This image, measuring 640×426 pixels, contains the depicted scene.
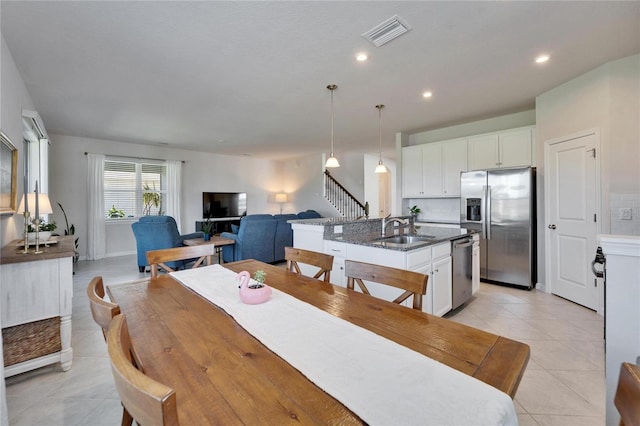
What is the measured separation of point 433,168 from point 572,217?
2.17m

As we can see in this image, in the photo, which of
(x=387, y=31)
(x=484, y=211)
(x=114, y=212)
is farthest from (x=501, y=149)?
(x=114, y=212)

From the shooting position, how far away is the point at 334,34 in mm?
2326

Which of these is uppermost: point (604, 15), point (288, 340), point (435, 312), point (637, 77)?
point (604, 15)

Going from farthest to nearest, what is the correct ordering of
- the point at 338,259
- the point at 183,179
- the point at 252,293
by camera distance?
the point at 183,179
the point at 338,259
the point at 252,293

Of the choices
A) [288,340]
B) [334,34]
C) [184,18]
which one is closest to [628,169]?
[334,34]

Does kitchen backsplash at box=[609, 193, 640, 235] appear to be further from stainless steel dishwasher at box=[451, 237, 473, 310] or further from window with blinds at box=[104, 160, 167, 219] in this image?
window with blinds at box=[104, 160, 167, 219]

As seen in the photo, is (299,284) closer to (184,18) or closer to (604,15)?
(184,18)

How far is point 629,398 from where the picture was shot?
0.57m

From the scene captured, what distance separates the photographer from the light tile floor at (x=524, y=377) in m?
1.64

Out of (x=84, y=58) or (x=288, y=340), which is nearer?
(x=288, y=340)

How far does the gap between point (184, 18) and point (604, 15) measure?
3236 mm

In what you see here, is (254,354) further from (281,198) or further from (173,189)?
(281,198)

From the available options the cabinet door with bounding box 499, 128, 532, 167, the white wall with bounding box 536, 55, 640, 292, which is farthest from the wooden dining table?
the cabinet door with bounding box 499, 128, 532, 167

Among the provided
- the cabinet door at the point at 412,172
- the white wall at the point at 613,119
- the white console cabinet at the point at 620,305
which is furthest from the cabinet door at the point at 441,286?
the cabinet door at the point at 412,172
